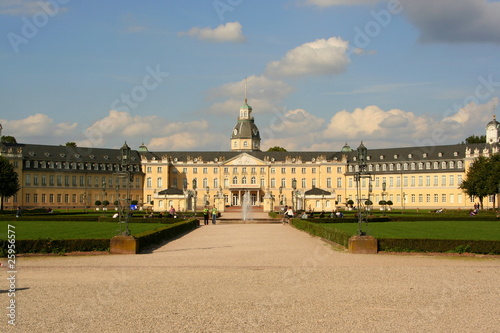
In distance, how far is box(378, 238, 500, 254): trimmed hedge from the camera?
21297mm

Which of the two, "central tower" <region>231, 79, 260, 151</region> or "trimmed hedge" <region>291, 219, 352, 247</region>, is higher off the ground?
"central tower" <region>231, 79, 260, 151</region>

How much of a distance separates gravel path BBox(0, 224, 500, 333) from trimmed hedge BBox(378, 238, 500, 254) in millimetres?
1056

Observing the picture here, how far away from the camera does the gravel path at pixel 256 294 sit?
420 inches

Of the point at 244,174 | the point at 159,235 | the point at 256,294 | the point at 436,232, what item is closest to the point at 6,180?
the point at 159,235

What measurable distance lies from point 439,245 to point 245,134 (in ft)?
330

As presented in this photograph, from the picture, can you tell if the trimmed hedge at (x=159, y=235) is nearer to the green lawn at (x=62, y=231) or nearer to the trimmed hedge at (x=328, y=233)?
the green lawn at (x=62, y=231)

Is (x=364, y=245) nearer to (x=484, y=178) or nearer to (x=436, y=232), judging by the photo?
(x=436, y=232)

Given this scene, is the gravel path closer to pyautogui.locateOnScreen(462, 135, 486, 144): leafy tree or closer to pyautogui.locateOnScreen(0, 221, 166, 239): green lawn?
pyautogui.locateOnScreen(0, 221, 166, 239): green lawn

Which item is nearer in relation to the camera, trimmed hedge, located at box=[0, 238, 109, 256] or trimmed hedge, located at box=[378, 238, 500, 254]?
trimmed hedge, located at box=[0, 238, 109, 256]

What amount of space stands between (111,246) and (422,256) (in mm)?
10661

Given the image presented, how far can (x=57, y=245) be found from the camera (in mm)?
21266

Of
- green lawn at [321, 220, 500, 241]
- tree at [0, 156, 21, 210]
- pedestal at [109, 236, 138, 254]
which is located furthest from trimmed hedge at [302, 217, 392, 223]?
tree at [0, 156, 21, 210]

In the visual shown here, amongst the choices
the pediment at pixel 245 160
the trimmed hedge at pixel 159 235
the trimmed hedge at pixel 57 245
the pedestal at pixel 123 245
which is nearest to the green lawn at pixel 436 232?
the trimmed hedge at pixel 159 235

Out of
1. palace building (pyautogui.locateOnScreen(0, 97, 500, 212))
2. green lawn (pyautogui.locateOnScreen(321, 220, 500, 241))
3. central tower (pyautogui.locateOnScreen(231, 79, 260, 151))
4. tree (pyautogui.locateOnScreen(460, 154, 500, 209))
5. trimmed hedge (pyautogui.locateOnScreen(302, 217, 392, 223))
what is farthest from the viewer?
central tower (pyautogui.locateOnScreen(231, 79, 260, 151))
